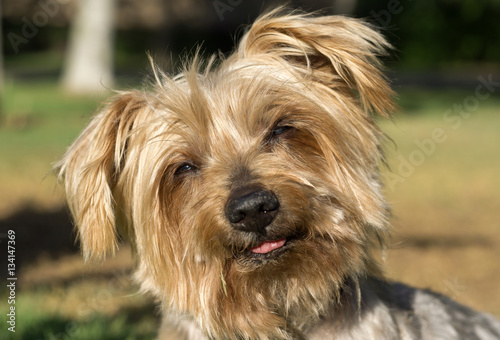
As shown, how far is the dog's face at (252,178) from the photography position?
3092 millimetres

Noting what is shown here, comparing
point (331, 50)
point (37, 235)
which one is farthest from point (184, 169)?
point (37, 235)

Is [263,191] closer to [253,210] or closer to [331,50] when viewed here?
[253,210]

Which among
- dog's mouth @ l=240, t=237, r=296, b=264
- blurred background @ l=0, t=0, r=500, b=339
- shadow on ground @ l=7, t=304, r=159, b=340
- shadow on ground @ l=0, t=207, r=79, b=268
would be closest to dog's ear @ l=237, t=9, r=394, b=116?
blurred background @ l=0, t=0, r=500, b=339

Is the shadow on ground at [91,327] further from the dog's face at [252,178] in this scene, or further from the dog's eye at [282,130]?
the dog's eye at [282,130]

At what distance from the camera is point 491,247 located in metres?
8.34

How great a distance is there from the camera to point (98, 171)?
3.34m

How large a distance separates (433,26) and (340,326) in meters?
38.4

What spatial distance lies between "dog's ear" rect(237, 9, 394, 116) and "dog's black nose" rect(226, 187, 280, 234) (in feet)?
2.68

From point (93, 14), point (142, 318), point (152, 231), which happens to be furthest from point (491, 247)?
point (93, 14)

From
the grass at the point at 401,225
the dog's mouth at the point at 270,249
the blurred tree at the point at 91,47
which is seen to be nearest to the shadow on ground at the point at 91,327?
the grass at the point at 401,225

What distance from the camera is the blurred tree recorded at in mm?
23547

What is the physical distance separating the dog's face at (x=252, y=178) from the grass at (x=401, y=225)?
42 cm

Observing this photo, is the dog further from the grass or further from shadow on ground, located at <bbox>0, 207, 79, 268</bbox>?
shadow on ground, located at <bbox>0, 207, 79, 268</bbox>

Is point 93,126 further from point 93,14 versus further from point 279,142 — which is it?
point 93,14
